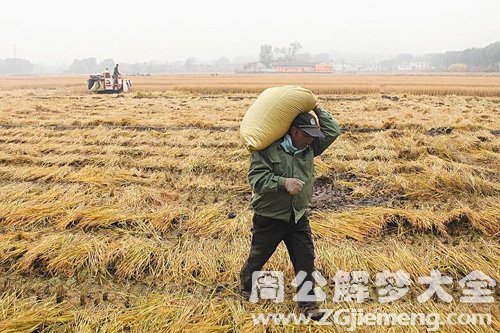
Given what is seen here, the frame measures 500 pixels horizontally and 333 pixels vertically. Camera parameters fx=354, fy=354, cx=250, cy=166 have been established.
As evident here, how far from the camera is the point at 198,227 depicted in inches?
138

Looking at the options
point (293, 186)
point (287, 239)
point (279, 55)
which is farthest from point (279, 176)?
point (279, 55)

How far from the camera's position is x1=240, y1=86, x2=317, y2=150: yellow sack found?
2111 millimetres

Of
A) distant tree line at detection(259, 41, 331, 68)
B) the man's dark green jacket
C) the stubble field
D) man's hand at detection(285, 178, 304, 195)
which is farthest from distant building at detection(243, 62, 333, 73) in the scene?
man's hand at detection(285, 178, 304, 195)

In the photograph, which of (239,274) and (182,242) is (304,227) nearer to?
(239,274)

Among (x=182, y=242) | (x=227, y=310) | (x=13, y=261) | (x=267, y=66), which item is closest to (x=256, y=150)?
(x=227, y=310)

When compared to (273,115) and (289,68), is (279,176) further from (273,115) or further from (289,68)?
(289,68)

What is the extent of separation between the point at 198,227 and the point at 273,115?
5.79ft

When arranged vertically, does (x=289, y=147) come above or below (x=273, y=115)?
Answer: below

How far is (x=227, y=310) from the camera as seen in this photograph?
2.33 meters

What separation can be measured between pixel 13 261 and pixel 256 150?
2250 mm

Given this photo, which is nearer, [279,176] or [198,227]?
[279,176]

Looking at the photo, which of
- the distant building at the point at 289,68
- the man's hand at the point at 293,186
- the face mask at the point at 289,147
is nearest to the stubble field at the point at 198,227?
the man's hand at the point at 293,186

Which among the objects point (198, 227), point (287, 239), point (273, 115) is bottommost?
point (198, 227)

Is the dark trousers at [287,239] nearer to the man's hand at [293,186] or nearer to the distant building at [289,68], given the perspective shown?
the man's hand at [293,186]
